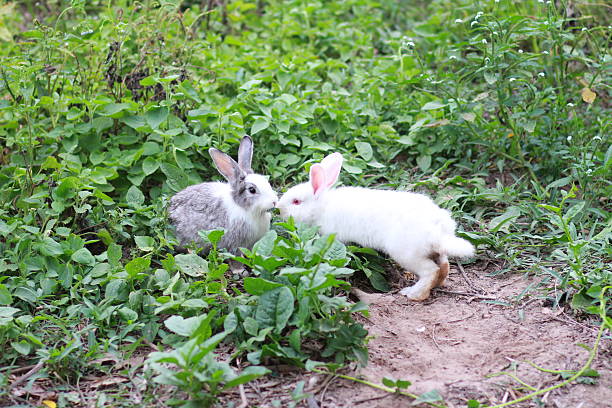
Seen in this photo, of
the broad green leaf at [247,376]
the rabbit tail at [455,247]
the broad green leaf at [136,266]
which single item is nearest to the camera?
the broad green leaf at [247,376]

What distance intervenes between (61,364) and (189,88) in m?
2.55

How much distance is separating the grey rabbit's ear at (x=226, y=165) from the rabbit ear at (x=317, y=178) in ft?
1.59

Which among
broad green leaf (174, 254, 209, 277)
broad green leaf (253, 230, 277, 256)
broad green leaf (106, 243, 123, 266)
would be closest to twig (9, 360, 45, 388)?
broad green leaf (106, 243, 123, 266)

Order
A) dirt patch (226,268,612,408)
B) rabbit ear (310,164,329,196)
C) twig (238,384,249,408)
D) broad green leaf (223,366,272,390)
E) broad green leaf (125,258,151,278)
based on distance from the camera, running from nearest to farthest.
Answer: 1. broad green leaf (223,366,272,390)
2. twig (238,384,249,408)
3. dirt patch (226,268,612,408)
4. broad green leaf (125,258,151,278)
5. rabbit ear (310,164,329,196)

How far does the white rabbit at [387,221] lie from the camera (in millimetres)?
4059

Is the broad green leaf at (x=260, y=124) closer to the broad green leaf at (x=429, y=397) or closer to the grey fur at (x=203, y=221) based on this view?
the grey fur at (x=203, y=221)

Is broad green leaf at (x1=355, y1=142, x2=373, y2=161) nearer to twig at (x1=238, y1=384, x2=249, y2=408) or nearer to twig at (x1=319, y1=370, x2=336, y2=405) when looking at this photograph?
twig at (x1=319, y1=370, x2=336, y2=405)

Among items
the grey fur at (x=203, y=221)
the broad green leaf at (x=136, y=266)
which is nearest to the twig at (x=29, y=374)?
the broad green leaf at (x=136, y=266)

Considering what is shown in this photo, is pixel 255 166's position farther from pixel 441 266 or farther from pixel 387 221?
pixel 441 266

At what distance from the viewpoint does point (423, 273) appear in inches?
161

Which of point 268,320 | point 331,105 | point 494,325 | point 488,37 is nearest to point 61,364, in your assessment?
point 268,320

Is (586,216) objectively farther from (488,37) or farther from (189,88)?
(189,88)

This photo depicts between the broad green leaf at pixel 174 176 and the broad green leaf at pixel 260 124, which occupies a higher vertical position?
the broad green leaf at pixel 260 124

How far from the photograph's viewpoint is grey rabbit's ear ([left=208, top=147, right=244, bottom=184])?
4.57 m
